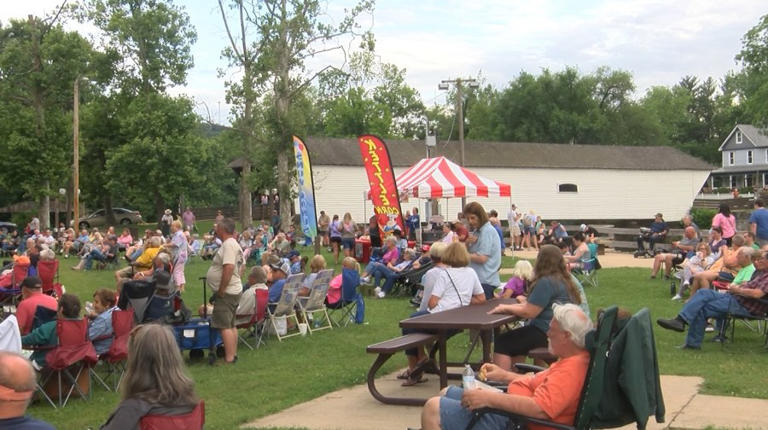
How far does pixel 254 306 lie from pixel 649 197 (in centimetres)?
4243

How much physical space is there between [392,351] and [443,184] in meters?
16.3

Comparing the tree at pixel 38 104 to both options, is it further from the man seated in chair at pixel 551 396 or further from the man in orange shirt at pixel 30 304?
the man seated in chair at pixel 551 396

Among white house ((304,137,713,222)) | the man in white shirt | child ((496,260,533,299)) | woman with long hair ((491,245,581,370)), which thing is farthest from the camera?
white house ((304,137,713,222))

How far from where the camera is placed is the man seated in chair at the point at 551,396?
4.27 meters

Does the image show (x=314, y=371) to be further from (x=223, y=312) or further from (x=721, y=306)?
(x=721, y=306)

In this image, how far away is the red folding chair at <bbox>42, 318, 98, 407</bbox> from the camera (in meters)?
7.53

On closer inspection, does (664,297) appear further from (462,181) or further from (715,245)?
(462,181)

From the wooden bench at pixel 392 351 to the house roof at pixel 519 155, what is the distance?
115ft

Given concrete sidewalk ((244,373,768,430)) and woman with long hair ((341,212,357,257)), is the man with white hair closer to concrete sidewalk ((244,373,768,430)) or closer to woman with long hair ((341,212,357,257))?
concrete sidewalk ((244,373,768,430))

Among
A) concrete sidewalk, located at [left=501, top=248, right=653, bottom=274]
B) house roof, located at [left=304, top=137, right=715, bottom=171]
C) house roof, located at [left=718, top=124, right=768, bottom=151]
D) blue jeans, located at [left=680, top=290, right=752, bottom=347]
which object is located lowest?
concrete sidewalk, located at [left=501, top=248, right=653, bottom=274]

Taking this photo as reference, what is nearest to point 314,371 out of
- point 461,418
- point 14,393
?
point 461,418

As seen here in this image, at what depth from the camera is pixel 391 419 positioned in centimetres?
655

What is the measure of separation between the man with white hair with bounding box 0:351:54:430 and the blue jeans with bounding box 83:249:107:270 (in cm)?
2079

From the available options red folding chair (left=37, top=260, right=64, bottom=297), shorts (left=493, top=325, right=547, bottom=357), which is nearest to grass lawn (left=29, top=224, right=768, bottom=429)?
shorts (left=493, top=325, right=547, bottom=357)
